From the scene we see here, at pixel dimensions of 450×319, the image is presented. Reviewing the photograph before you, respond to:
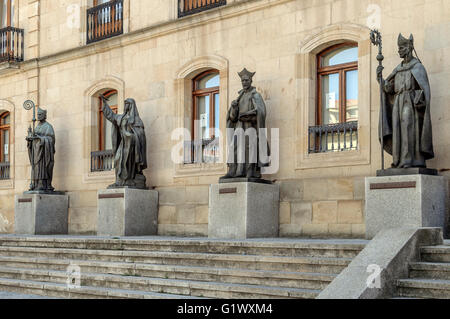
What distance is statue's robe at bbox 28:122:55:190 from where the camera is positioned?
19766 mm

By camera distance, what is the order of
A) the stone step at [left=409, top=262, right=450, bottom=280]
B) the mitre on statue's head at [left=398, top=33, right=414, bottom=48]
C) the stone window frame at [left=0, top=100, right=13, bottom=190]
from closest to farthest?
the stone step at [left=409, top=262, right=450, bottom=280] < the mitre on statue's head at [left=398, top=33, right=414, bottom=48] < the stone window frame at [left=0, top=100, right=13, bottom=190]

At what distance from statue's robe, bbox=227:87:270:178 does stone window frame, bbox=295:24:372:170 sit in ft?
2.36

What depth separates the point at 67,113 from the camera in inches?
814

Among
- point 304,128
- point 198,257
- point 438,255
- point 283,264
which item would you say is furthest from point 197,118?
point 438,255

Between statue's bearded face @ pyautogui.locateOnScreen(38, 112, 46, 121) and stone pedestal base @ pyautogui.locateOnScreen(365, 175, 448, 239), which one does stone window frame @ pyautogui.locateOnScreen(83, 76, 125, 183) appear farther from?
stone pedestal base @ pyautogui.locateOnScreen(365, 175, 448, 239)

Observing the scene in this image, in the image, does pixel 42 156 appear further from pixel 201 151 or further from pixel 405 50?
pixel 405 50

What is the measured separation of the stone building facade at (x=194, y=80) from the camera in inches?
551

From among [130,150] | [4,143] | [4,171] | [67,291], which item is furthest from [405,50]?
[4,143]

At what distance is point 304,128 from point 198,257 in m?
4.21

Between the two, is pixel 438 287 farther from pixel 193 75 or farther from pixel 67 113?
pixel 67 113

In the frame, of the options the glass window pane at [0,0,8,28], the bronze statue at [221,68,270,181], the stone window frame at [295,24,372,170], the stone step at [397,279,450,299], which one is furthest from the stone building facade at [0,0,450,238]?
the stone step at [397,279,450,299]

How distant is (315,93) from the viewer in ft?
50.2

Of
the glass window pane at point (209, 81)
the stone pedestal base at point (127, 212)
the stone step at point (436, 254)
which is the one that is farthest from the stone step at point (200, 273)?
the glass window pane at point (209, 81)

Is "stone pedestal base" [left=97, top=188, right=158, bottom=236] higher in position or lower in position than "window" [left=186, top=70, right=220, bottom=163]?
lower
